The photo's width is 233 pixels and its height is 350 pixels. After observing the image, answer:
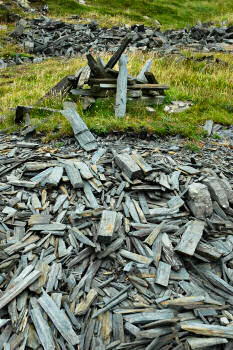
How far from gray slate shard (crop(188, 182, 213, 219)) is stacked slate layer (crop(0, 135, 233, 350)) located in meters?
0.02

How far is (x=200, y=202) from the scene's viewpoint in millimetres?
4844

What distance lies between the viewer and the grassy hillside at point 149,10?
1310 inches

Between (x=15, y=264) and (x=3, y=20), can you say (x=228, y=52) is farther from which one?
(x=3, y=20)

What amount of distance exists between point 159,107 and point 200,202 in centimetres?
533

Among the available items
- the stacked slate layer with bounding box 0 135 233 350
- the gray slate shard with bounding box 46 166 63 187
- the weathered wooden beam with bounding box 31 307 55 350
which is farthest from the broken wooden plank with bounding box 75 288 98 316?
the gray slate shard with bounding box 46 166 63 187

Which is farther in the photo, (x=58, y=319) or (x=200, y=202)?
(x=200, y=202)

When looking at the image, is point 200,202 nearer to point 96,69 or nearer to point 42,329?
point 42,329

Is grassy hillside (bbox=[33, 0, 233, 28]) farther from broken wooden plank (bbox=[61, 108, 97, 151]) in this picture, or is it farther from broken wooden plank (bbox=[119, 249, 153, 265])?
broken wooden plank (bbox=[119, 249, 153, 265])

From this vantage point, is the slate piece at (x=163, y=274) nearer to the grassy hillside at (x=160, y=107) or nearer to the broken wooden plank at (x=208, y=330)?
the broken wooden plank at (x=208, y=330)

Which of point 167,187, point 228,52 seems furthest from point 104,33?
point 167,187

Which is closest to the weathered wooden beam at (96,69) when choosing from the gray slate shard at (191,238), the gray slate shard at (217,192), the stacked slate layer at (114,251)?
the stacked slate layer at (114,251)

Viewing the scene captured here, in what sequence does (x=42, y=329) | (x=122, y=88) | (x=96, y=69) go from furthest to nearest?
1. (x=96, y=69)
2. (x=122, y=88)
3. (x=42, y=329)

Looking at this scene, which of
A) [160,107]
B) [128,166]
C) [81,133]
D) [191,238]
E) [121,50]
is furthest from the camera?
[160,107]

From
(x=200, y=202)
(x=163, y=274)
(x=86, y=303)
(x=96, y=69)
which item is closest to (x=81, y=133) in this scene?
(x=96, y=69)
